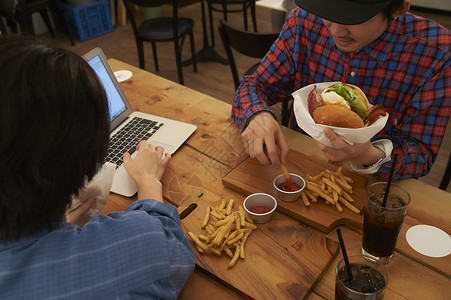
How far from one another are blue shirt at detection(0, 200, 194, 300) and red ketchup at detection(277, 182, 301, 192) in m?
0.41

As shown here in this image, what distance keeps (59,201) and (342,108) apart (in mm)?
812

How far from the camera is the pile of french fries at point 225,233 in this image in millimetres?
1041

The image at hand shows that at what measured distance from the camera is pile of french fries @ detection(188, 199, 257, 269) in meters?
1.04

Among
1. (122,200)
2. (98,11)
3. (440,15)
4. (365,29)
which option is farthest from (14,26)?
A: (440,15)

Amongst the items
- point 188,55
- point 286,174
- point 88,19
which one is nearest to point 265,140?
point 286,174

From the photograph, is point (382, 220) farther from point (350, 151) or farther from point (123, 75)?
point (123, 75)

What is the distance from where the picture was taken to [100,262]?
827mm

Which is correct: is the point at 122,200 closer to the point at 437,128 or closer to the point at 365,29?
the point at 365,29

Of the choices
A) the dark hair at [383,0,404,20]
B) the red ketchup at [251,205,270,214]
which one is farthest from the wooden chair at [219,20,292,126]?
the red ketchup at [251,205,270,214]

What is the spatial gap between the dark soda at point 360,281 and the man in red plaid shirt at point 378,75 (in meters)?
0.38

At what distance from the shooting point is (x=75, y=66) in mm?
777

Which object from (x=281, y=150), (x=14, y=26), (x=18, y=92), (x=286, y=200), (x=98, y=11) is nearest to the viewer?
(x=18, y=92)

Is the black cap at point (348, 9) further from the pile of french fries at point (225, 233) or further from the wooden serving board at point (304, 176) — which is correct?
the pile of french fries at point (225, 233)

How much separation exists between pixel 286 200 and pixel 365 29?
628 millimetres
